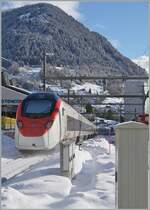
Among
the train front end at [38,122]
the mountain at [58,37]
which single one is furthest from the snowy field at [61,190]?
the mountain at [58,37]

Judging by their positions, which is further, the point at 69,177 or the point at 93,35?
the point at 93,35

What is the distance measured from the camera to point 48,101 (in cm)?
1531

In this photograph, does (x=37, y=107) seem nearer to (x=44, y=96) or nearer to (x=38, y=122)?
(x=44, y=96)

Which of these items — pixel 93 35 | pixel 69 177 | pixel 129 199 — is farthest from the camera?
pixel 93 35

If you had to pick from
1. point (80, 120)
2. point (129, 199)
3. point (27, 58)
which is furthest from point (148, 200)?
point (27, 58)

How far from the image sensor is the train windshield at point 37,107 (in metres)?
15.1

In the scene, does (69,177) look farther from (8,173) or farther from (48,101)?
(48,101)

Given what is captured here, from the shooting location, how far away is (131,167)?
5621mm

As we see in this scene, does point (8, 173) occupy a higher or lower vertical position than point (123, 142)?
lower

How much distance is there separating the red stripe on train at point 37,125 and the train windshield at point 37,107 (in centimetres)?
17

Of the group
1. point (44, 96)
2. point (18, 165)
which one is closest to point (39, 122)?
point (44, 96)

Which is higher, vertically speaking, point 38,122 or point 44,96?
point 44,96

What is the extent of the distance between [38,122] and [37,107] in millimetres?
618

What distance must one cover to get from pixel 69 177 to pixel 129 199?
3248 mm
